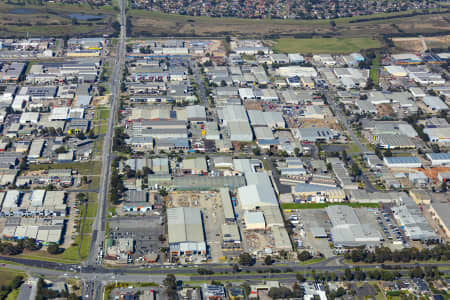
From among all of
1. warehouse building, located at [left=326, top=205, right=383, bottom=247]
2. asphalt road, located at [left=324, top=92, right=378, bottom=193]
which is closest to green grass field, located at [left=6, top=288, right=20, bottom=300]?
warehouse building, located at [left=326, top=205, right=383, bottom=247]

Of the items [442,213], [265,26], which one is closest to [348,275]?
[442,213]

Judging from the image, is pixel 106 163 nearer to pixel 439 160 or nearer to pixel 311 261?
pixel 311 261

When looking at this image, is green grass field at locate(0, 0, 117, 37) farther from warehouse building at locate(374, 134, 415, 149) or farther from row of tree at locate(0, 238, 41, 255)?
row of tree at locate(0, 238, 41, 255)

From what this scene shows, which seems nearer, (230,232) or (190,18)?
(230,232)

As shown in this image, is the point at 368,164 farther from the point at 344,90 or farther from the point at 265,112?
the point at 344,90

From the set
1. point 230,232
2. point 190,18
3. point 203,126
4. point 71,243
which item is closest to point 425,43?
point 190,18

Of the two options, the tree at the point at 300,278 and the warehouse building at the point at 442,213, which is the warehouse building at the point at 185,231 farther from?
Result: the warehouse building at the point at 442,213
